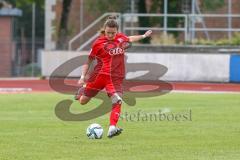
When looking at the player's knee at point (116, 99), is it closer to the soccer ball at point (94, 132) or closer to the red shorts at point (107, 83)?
the red shorts at point (107, 83)

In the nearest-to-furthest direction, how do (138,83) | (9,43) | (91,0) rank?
(138,83), (91,0), (9,43)

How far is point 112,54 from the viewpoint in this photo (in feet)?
44.8

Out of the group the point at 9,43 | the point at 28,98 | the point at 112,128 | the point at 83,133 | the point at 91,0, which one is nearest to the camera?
the point at 112,128

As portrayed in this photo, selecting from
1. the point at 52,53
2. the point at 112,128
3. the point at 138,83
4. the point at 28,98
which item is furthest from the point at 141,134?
the point at 52,53

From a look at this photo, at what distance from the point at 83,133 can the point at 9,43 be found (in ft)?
128

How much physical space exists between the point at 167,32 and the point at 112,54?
24015 millimetres

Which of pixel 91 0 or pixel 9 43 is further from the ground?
pixel 91 0

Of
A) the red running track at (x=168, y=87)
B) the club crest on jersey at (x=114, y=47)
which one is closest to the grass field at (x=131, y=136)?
the club crest on jersey at (x=114, y=47)

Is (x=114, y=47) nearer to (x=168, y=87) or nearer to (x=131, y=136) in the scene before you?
(x=131, y=136)

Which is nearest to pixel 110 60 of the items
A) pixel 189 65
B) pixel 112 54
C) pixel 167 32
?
pixel 112 54

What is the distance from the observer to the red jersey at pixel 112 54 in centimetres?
1364

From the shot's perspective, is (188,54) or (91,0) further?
(91,0)

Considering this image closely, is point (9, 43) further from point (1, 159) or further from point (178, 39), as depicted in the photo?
point (1, 159)

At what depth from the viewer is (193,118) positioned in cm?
1684
